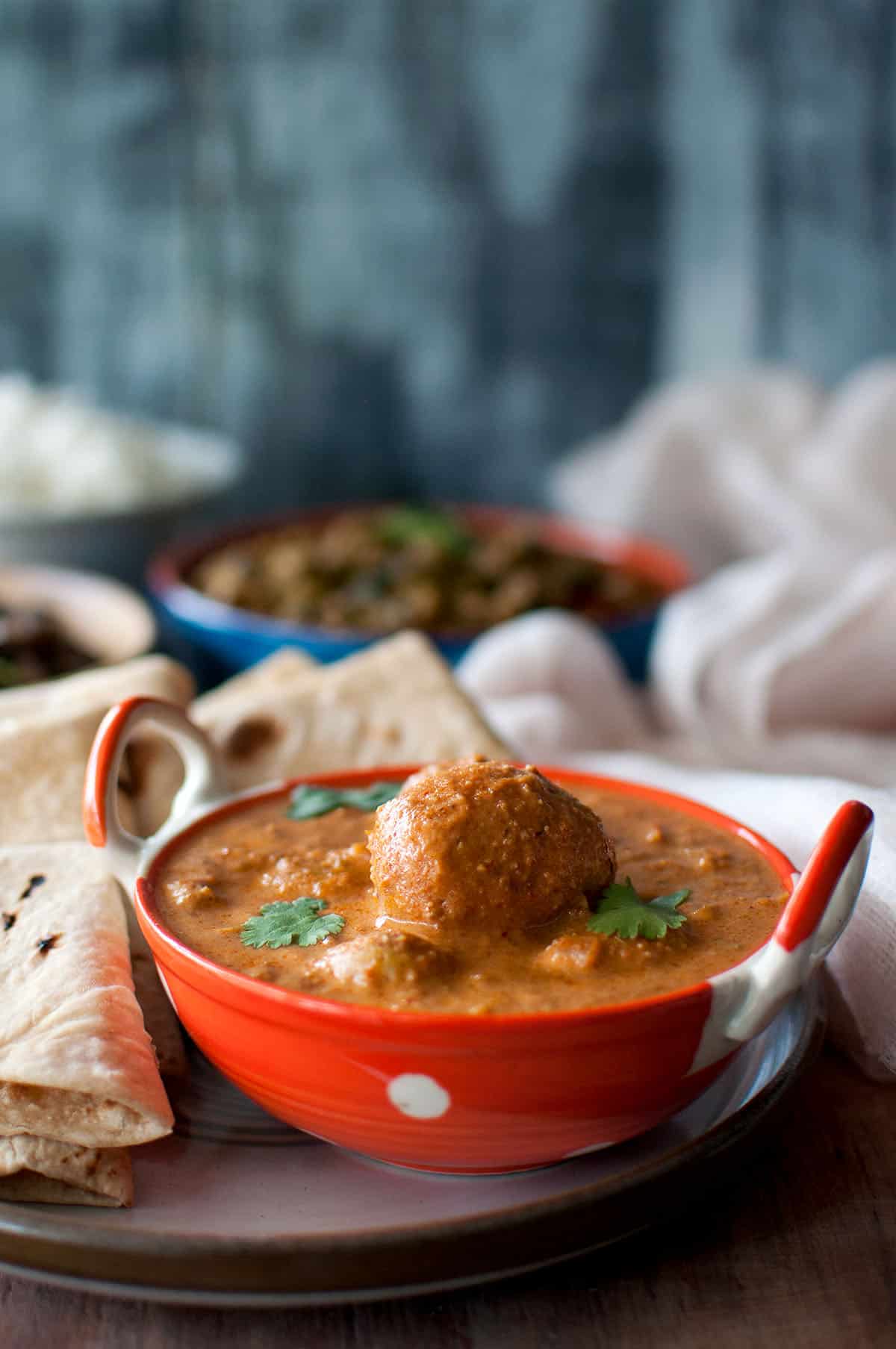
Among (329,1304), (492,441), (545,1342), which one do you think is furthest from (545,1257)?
(492,441)

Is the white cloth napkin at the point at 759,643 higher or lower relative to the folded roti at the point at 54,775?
lower

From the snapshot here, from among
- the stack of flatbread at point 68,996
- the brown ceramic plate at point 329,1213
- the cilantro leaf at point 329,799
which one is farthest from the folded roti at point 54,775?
the brown ceramic plate at point 329,1213

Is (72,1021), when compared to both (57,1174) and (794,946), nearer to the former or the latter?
(57,1174)

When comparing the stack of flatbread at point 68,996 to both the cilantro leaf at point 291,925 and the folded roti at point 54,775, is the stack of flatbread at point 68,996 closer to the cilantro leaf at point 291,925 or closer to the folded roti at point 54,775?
the folded roti at point 54,775

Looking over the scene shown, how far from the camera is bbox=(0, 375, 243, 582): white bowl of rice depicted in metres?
3.48

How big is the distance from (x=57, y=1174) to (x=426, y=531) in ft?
8.38

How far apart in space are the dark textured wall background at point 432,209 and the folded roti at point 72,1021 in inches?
130

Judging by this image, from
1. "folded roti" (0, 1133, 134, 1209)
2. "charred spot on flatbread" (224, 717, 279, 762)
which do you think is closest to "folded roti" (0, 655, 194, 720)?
"charred spot on flatbread" (224, 717, 279, 762)

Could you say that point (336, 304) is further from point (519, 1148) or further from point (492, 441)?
point (519, 1148)

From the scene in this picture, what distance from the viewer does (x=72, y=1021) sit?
136 cm

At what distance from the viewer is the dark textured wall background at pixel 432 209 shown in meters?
4.26

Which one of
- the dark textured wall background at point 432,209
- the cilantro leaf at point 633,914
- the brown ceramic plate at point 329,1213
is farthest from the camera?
the dark textured wall background at point 432,209

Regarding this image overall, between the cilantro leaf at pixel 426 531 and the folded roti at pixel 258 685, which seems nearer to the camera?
the folded roti at pixel 258 685

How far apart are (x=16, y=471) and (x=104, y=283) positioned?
100 cm
